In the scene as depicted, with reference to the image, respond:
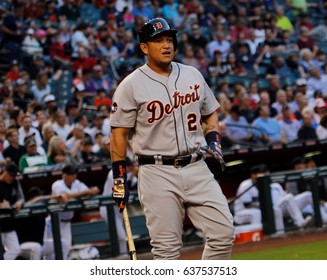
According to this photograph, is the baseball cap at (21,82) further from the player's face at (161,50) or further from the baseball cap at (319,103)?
the player's face at (161,50)

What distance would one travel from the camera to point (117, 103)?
6.76m

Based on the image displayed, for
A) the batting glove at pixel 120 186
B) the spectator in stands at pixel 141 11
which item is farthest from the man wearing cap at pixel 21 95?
the batting glove at pixel 120 186

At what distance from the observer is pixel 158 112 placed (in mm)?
6715

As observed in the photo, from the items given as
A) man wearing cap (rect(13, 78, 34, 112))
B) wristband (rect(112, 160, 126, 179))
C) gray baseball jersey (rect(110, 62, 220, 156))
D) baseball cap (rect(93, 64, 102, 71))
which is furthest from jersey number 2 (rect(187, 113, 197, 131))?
baseball cap (rect(93, 64, 102, 71))

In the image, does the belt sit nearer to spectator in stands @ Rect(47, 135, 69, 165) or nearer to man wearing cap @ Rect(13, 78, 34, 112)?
spectator in stands @ Rect(47, 135, 69, 165)

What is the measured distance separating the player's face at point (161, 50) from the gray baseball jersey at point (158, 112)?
105mm

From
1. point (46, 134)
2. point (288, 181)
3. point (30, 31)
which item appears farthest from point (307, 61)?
point (46, 134)

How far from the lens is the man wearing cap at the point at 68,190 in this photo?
470 inches

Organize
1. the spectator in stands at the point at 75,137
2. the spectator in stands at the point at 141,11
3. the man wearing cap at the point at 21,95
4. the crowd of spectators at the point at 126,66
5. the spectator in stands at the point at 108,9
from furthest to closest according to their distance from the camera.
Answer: the spectator in stands at the point at 141,11 → the spectator in stands at the point at 108,9 → the man wearing cap at the point at 21,95 → the crowd of spectators at the point at 126,66 → the spectator in stands at the point at 75,137

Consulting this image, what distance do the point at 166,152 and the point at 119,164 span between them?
0.36 meters

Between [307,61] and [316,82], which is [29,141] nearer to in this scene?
[316,82]

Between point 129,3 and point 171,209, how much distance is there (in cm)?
1454
